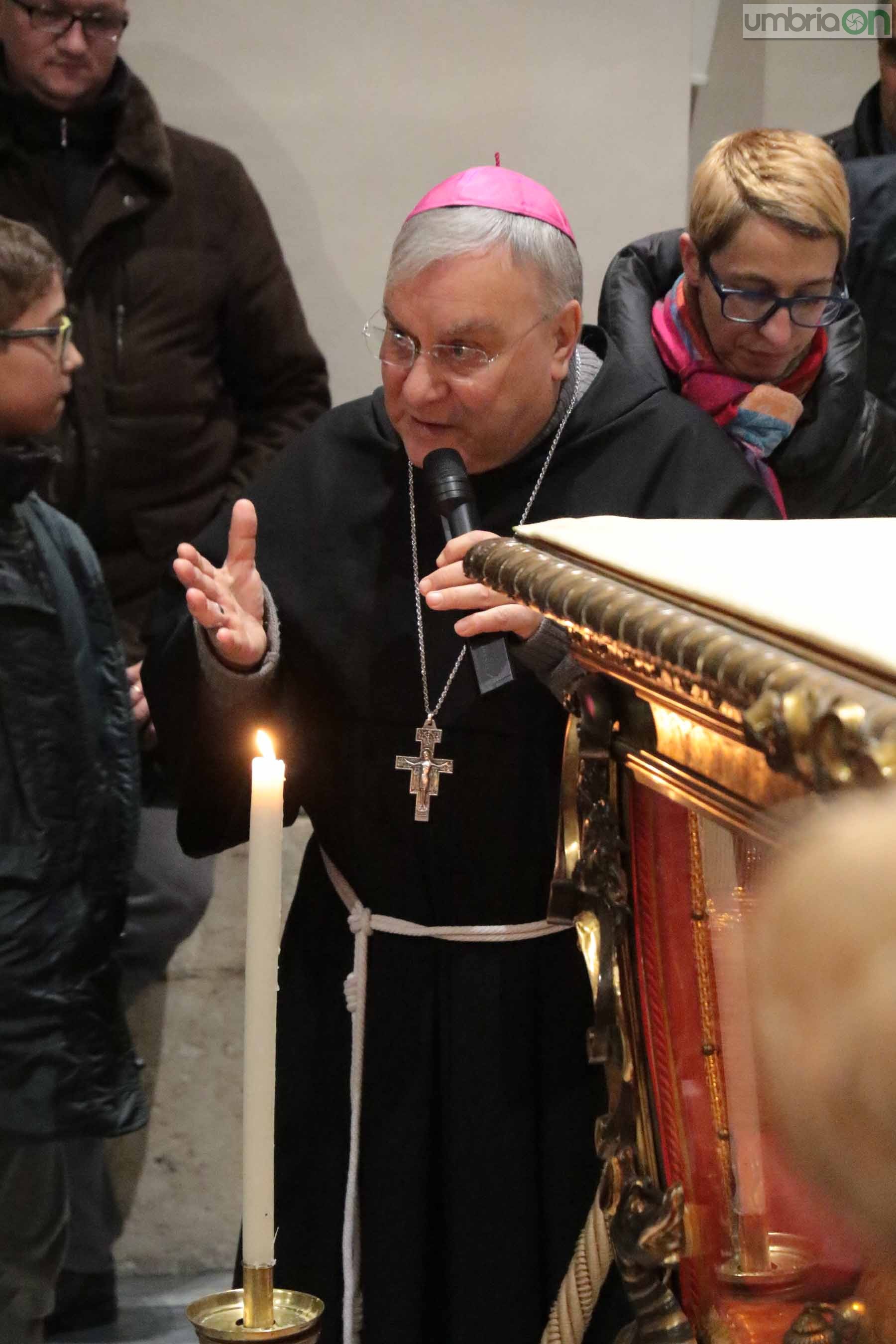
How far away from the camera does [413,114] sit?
4.44 metres

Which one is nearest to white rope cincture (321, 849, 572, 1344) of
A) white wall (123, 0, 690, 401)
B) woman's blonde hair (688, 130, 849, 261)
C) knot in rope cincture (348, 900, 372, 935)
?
knot in rope cincture (348, 900, 372, 935)

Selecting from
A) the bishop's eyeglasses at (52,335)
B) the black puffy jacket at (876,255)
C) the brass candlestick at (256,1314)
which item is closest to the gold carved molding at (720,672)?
the brass candlestick at (256,1314)

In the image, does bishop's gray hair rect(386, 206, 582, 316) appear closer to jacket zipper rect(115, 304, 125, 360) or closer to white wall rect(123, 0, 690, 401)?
jacket zipper rect(115, 304, 125, 360)

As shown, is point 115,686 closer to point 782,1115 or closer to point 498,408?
point 498,408

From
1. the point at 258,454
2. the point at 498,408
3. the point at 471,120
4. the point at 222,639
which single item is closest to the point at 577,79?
the point at 471,120

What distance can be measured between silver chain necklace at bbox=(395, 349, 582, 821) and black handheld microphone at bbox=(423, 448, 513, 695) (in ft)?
0.27

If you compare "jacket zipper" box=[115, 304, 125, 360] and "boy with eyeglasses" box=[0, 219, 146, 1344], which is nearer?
"boy with eyeglasses" box=[0, 219, 146, 1344]

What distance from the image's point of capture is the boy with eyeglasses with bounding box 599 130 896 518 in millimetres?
2607

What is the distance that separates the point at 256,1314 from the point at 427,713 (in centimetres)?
134

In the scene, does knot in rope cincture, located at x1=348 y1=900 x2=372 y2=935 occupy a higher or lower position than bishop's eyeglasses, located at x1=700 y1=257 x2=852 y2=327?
lower

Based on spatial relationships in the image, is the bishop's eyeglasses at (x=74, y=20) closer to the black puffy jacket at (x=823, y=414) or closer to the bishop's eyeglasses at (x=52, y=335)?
the bishop's eyeglasses at (x=52, y=335)

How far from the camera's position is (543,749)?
2271mm

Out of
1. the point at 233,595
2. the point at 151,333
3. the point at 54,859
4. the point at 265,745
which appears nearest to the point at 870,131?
the point at 151,333

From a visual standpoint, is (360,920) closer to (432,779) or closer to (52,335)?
(432,779)
